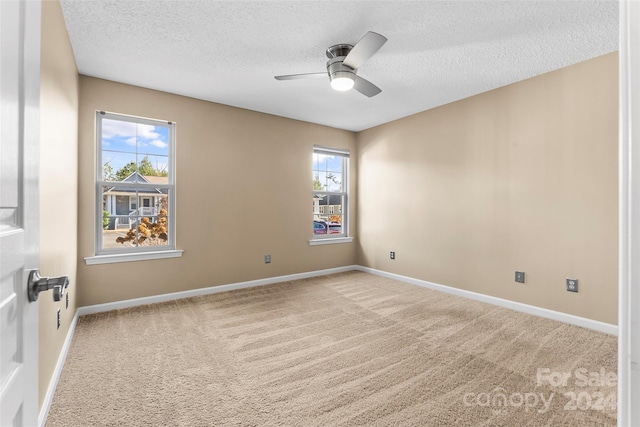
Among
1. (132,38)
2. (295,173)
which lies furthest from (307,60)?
(295,173)

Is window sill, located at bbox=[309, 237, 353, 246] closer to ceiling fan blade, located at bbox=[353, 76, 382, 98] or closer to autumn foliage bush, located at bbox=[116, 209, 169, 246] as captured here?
autumn foliage bush, located at bbox=[116, 209, 169, 246]

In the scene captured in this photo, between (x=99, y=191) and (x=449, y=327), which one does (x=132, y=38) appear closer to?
(x=99, y=191)

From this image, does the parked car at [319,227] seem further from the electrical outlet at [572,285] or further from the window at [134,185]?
the electrical outlet at [572,285]

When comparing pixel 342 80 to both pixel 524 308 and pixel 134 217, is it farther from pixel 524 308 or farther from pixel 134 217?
pixel 524 308

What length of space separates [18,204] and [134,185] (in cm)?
321

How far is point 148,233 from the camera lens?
11.9ft

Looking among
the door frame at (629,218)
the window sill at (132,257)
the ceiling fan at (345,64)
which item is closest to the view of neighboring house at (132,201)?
the window sill at (132,257)

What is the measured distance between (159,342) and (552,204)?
4.00 meters

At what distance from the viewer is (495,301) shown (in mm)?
3504

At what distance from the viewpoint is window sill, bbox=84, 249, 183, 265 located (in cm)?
319

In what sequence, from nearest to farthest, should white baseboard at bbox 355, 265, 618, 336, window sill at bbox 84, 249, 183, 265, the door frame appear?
the door frame → white baseboard at bbox 355, 265, 618, 336 → window sill at bbox 84, 249, 183, 265

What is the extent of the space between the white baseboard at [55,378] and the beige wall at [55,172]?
0.05 m

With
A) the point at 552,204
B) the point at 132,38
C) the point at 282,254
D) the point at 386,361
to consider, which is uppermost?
the point at 132,38

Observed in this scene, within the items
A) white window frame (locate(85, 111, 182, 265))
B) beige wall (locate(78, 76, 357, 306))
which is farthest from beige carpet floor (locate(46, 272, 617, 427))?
white window frame (locate(85, 111, 182, 265))
